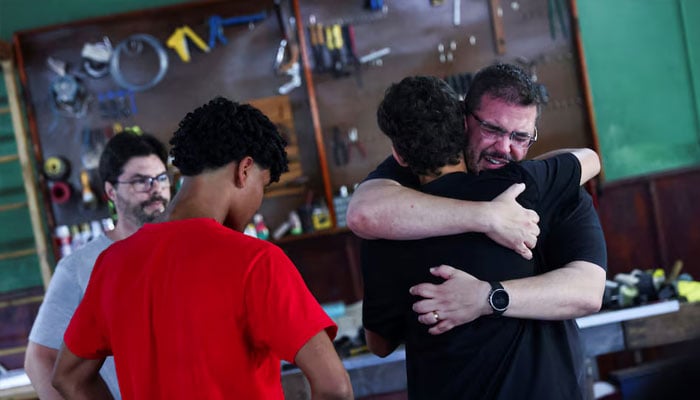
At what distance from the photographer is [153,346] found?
1.49 meters

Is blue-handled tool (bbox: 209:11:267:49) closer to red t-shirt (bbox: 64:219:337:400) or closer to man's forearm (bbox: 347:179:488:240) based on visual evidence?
man's forearm (bbox: 347:179:488:240)

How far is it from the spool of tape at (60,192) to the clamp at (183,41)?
1.32 m

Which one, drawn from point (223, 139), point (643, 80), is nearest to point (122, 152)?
point (223, 139)

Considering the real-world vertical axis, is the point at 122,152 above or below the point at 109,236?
above

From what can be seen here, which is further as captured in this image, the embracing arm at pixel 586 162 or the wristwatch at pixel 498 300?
the embracing arm at pixel 586 162

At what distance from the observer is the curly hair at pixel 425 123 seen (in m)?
1.60

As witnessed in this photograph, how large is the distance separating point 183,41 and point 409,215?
13.6ft

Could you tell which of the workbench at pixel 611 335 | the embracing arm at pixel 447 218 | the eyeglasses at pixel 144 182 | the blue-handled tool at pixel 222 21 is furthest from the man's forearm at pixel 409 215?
the blue-handled tool at pixel 222 21

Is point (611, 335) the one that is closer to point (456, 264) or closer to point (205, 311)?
point (456, 264)

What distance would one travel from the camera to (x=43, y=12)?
18.1ft

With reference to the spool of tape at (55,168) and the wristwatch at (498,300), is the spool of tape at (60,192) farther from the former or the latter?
the wristwatch at (498,300)

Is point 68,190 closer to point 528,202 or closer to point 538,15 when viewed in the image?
point 538,15

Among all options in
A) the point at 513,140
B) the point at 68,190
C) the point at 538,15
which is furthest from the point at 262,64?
the point at 513,140

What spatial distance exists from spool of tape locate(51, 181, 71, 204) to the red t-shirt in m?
4.13
